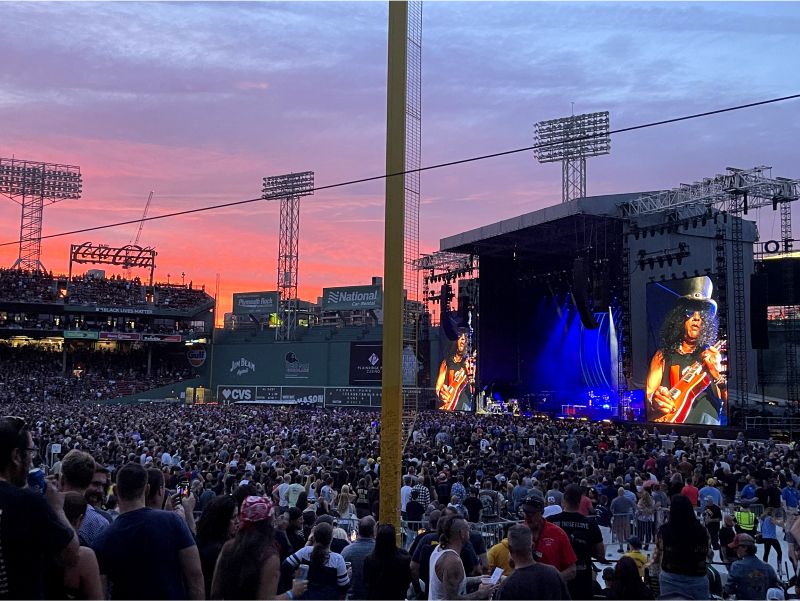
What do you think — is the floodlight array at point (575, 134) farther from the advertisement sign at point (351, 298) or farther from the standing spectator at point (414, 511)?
the standing spectator at point (414, 511)

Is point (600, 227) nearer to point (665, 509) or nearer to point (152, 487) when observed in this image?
point (665, 509)

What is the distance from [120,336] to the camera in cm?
5681

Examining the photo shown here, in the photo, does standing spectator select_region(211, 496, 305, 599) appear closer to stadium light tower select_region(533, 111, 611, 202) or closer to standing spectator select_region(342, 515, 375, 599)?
standing spectator select_region(342, 515, 375, 599)

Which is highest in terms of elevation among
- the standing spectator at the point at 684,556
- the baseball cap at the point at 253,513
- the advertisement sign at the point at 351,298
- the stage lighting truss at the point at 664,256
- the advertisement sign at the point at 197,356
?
the advertisement sign at the point at 351,298

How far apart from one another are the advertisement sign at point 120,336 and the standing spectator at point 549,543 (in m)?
56.1

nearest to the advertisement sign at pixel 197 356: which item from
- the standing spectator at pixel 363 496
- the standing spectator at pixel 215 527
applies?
the standing spectator at pixel 363 496

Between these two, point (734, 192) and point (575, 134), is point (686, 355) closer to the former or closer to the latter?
point (734, 192)

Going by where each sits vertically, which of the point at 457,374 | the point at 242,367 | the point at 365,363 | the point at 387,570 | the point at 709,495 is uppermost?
the point at 365,363

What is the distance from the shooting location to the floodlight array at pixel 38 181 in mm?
58812

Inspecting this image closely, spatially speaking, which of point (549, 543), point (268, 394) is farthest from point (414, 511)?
point (268, 394)

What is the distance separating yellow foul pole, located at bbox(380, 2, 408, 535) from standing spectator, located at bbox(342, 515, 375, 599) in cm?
245

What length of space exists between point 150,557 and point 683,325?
27.6 meters

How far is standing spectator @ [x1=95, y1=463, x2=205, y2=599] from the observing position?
3467mm

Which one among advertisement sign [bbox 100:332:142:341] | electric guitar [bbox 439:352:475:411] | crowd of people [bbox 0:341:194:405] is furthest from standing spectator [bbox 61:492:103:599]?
advertisement sign [bbox 100:332:142:341]
